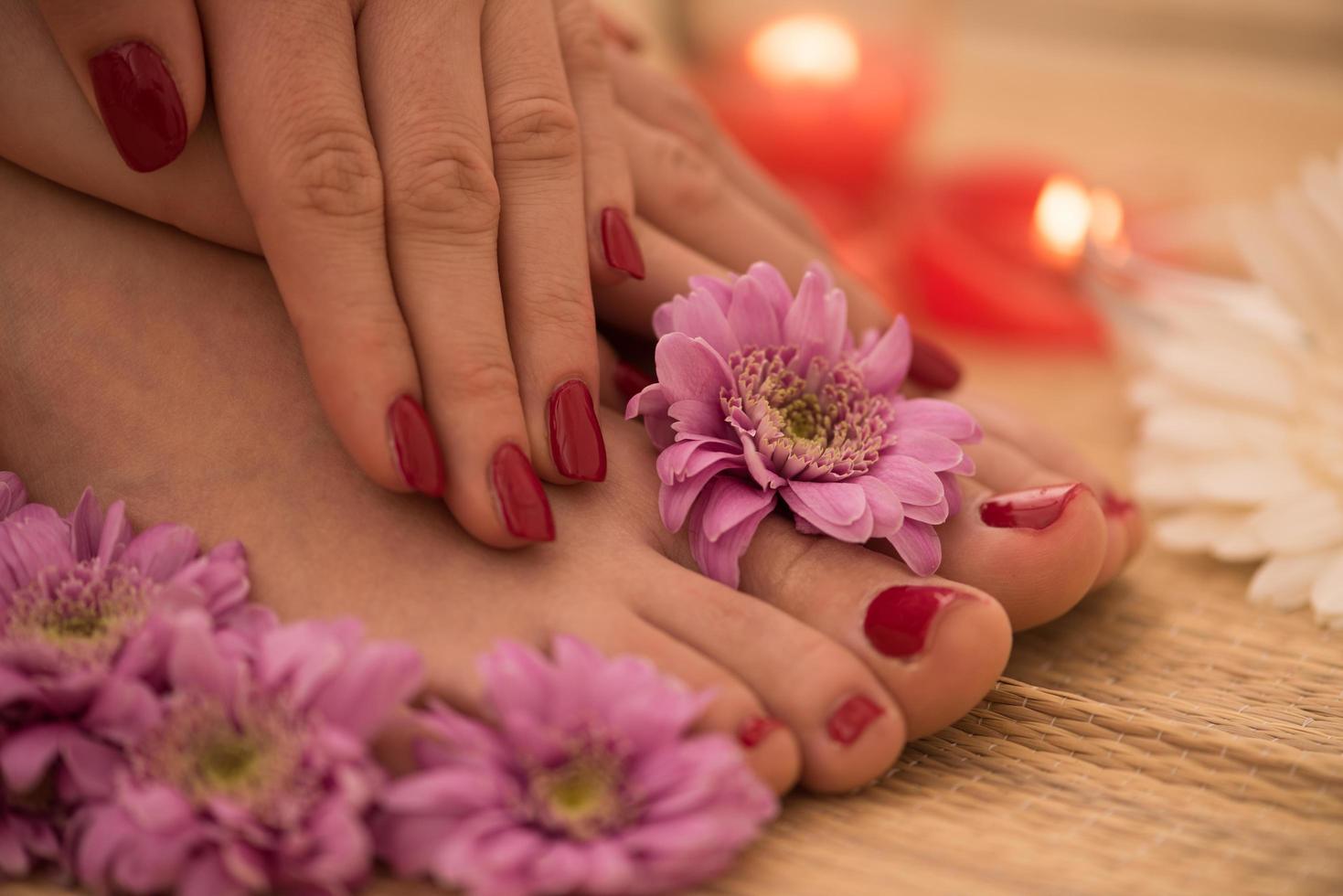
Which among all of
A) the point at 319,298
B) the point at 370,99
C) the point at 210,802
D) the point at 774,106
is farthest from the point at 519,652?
the point at 774,106

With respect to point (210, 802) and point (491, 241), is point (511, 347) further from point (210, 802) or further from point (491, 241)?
point (210, 802)

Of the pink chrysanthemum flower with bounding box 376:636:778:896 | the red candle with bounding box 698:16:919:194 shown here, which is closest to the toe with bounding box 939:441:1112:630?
the pink chrysanthemum flower with bounding box 376:636:778:896

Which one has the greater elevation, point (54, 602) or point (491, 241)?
point (491, 241)

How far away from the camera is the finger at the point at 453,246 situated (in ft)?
A: 2.05

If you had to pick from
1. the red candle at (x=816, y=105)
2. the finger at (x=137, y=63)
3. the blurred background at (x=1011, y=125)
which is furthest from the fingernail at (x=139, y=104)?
the red candle at (x=816, y=105)

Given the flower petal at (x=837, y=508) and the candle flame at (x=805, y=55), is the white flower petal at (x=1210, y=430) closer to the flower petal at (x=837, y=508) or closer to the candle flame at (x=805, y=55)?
the flower petal at (x=837, y=508)

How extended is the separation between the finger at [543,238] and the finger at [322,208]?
0.22 feet

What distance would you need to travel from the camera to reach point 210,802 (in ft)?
1.53

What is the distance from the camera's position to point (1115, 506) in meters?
0.79

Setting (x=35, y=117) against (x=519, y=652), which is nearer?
(x=519, y=652)

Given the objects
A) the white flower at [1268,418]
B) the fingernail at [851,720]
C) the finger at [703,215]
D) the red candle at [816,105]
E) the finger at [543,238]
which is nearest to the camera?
the fingernail at [851,720]

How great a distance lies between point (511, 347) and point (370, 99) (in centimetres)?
16

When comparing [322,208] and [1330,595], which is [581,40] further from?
[1330,595]

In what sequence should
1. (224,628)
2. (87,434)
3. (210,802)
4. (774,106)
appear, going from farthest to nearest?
(774,106) < (87,434) < (224,628) < (210,802)
